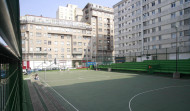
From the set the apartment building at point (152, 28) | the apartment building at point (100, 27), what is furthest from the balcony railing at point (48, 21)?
the apartment building at point (152, 28)

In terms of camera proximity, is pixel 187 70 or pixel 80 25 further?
pixel 80 25

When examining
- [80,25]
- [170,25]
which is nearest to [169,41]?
[170,25]

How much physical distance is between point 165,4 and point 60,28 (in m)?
40.0

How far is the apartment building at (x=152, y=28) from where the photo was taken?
118 ft

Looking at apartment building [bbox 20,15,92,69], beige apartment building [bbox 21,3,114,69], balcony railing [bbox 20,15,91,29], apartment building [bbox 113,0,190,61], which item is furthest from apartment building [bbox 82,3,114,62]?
apartment building [bbox 113,0,190,61]

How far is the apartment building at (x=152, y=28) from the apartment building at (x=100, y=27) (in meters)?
13.7

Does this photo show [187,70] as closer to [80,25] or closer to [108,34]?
[80,25]

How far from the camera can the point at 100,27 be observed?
72625 millimetres

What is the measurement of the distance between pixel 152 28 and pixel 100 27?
107 ft

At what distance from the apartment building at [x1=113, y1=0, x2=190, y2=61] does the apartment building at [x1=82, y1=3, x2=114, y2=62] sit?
44.8 ft

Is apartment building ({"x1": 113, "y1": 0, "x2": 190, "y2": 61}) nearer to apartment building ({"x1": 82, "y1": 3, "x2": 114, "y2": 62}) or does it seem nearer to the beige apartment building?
apartment building ({"x1": 82, "y1": 3, "x2": 114, "y2": 62})

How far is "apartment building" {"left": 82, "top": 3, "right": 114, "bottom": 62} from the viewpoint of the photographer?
71.0 metres

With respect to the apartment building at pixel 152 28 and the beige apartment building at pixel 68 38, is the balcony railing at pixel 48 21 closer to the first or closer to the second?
the beige apartment building at pixel 68 38

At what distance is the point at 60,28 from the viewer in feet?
197
